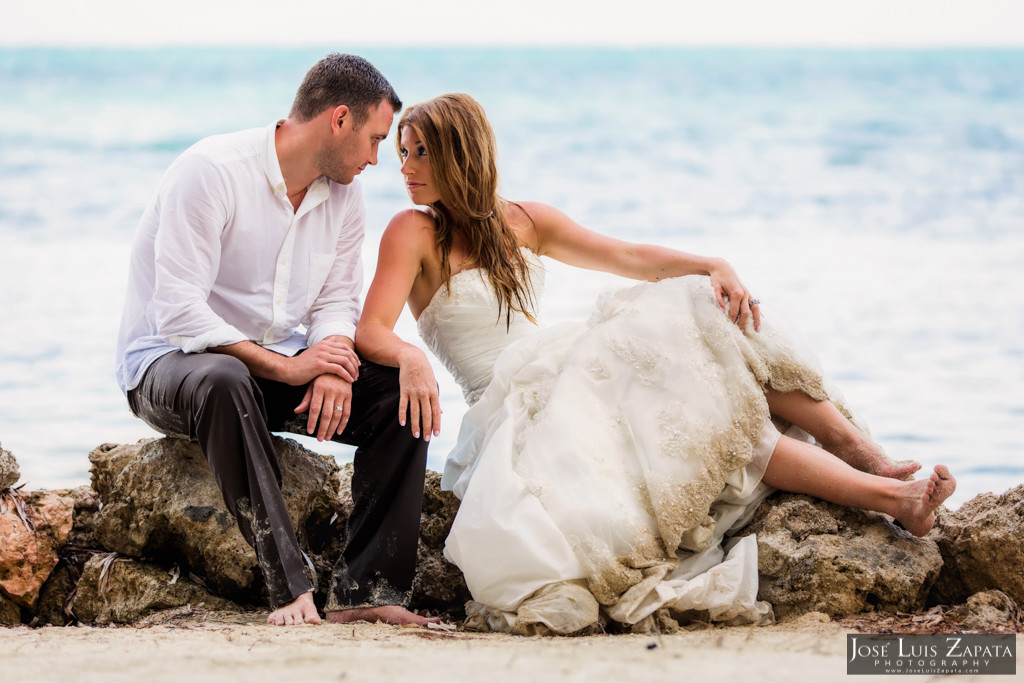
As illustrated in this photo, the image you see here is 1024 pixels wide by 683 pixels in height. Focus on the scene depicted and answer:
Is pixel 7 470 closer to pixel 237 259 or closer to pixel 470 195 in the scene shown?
pixel 237 259

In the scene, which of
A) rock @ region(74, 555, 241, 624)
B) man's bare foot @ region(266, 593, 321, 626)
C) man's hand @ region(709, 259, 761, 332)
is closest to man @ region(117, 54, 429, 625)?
man's bare foot @ region(266, 593, 321, 626)

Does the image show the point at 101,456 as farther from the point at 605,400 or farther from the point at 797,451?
the point at 797,451

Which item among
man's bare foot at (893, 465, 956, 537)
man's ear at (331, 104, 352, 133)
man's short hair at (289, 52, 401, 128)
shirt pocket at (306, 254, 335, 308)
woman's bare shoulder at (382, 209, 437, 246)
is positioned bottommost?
man's bare foot at (893, 465, 956, 537)

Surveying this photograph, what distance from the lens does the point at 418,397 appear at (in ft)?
11.3

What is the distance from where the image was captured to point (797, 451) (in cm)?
336

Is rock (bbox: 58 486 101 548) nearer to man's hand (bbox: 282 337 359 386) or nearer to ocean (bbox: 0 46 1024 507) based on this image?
man's hand (bbox: 282 337 359 386)

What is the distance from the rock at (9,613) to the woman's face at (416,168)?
222 cm

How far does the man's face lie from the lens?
3.76 meters

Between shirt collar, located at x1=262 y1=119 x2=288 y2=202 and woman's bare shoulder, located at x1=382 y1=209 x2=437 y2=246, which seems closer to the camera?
shirt collar, located at x1=262 y1=119 x2=288 y2=202

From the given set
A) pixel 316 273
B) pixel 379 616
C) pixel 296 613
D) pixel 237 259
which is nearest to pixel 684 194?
pixel 316 273

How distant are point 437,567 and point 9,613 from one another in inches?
64.0

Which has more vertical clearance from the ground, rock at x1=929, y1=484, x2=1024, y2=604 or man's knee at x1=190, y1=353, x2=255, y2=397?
man's knee at x1=190, y1=353, x2=255, y2=397

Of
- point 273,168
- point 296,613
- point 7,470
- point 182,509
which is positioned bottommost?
point 296,613

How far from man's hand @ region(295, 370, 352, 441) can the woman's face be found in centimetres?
92
